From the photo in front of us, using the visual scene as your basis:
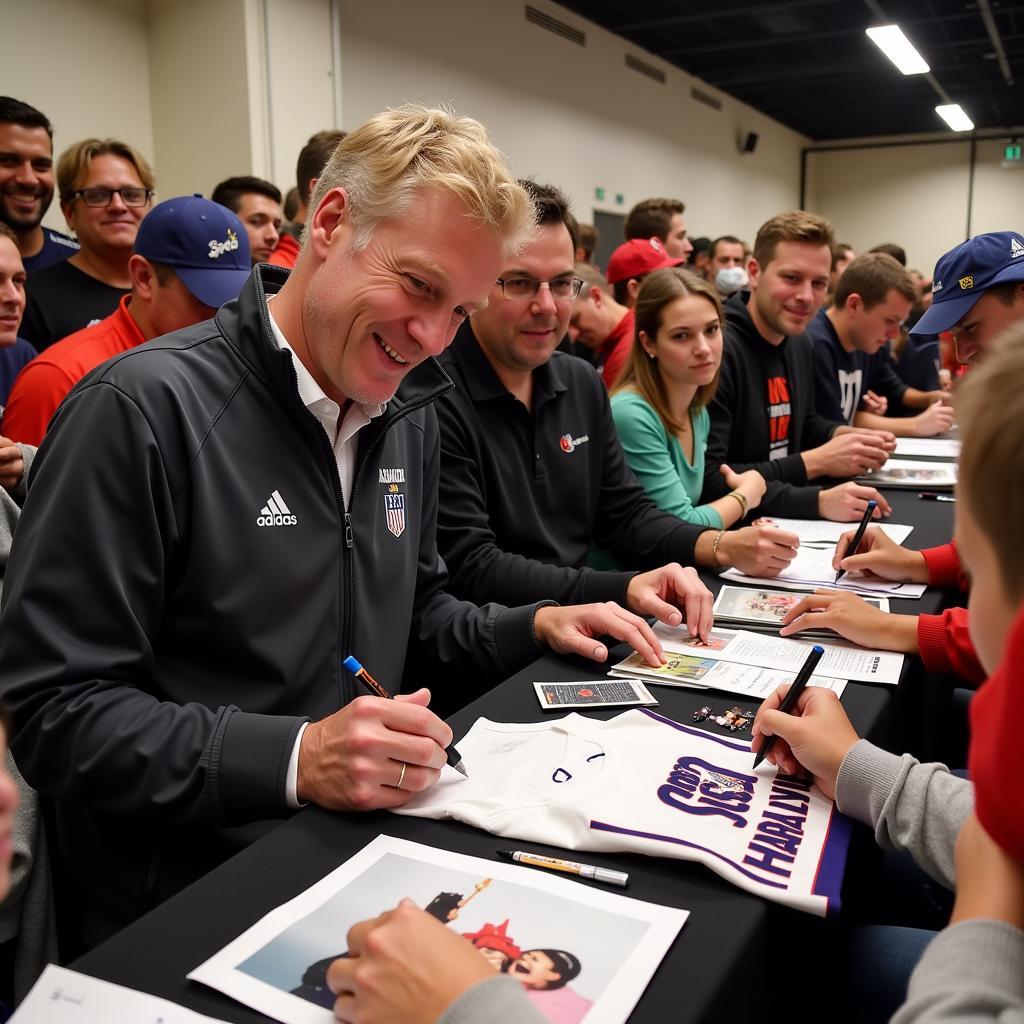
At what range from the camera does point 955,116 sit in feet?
40.2

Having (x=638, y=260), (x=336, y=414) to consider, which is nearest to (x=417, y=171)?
(x=336, y=414)

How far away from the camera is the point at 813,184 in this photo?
568 inches

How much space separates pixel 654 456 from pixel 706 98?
9632 mm

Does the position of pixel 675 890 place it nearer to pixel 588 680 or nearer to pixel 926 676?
pixel 588 680

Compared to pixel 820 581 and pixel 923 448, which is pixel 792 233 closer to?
pixel 923 448

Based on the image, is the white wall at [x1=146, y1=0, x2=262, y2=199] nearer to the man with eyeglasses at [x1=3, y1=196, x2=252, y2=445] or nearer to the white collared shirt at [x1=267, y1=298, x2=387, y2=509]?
the man with eyeglasses at [x1=3, y1=196, x2=252, y2=445]

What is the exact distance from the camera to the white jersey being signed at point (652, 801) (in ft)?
2.95

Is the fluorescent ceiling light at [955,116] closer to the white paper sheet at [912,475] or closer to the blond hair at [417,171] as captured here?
the white paper sheet at [912,475]

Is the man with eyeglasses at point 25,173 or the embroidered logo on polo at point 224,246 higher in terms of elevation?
the man with eyeglasses at point 25,173

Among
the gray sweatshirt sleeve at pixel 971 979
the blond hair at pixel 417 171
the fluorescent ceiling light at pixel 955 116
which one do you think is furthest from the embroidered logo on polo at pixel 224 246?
the fluorescent ceiling light at pixel 955 116

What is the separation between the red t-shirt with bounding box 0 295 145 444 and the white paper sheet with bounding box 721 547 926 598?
151 centimetres

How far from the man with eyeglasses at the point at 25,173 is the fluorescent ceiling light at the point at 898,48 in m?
7.57

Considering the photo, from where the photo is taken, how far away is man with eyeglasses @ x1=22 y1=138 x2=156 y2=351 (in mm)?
3055

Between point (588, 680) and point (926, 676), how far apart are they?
72 centimetres
